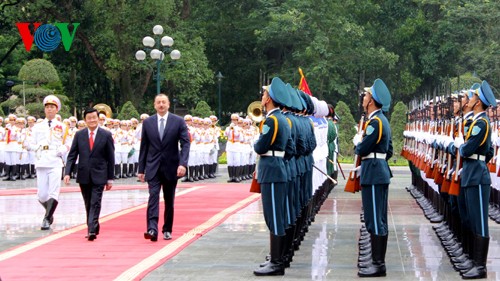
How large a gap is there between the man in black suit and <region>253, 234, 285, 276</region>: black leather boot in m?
4.14

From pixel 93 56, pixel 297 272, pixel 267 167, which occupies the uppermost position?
pixel 93 56

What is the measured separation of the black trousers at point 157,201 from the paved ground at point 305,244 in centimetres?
Result: 57

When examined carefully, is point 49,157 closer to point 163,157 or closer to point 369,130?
point 163,157

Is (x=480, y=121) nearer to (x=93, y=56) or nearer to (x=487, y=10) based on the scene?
(x=93, y=56)

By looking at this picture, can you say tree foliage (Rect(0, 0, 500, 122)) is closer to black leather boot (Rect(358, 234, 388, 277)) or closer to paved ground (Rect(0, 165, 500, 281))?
paved ground (Rect(0, 165, 500, 281))

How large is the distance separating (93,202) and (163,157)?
116 centimetres

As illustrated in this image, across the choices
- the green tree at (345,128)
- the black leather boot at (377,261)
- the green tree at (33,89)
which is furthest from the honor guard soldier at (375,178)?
the green tree at (33,89)

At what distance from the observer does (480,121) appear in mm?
12086

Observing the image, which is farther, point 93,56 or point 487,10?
point 487,10

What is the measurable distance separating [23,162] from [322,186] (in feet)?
49.3

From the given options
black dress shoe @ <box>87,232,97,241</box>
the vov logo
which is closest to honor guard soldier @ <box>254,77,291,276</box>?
black dress shoe @ <box>87,232,97,241</box>

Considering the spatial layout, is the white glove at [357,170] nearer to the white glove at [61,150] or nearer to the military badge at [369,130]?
the military badge at [369,130]

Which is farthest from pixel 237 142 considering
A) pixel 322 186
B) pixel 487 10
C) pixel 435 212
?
pixel 487 10

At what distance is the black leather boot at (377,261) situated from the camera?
1191 centimetres
